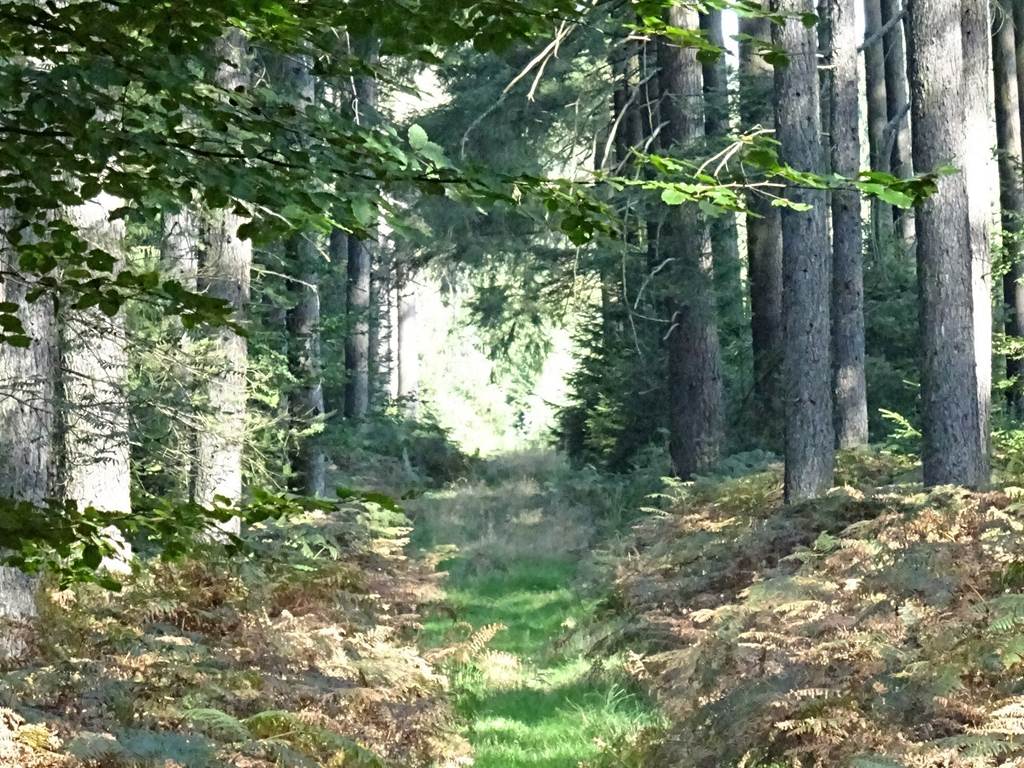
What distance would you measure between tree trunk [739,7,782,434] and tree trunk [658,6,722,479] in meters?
1.50

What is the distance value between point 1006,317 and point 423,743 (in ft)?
50.7

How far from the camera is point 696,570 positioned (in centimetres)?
1048

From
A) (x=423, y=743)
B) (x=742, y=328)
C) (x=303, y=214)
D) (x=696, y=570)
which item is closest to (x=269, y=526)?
(x=696, y=570)

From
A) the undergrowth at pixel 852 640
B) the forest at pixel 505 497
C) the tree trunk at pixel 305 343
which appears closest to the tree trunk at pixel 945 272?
the forest at pixel 505 497

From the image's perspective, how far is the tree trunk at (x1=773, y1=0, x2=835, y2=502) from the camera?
11.5 m

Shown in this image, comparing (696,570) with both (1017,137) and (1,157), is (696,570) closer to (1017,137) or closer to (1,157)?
(1,157)

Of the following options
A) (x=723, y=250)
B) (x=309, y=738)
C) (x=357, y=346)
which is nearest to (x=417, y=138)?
(x=309, y=738)

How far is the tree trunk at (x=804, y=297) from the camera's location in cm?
1153

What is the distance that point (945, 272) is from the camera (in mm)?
9656

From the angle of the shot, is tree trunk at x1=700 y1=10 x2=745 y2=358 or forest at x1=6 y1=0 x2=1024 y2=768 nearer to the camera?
forest at x1=6 y1=0 x2=1024 y2=768

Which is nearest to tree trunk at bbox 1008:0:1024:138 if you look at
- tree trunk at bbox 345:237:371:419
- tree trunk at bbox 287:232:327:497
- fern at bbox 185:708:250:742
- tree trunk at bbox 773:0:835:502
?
tree trunk at bbox 773:0:835:502

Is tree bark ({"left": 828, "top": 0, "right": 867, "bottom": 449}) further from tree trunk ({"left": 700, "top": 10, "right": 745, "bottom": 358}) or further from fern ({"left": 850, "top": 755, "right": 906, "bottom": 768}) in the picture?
fern ({"left": 850, "top": 755, "right": 906, "bottom": 768})

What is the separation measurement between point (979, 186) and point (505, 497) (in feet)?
37.7

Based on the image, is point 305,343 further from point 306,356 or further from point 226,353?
point 226,353
